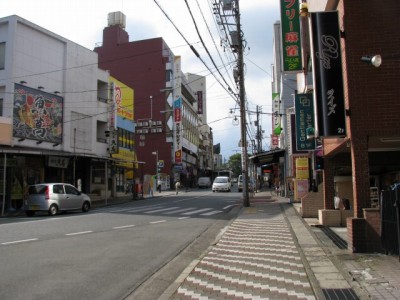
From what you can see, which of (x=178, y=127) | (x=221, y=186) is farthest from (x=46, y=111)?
(x=178, y=127)

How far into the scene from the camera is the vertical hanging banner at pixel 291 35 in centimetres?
1956

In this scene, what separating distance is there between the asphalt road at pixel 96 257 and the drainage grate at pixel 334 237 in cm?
334

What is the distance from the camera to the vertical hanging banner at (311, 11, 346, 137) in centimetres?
988

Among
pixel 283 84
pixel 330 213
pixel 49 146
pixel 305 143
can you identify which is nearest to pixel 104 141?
pixel 49 146

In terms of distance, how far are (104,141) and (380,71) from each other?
2934 centimetres

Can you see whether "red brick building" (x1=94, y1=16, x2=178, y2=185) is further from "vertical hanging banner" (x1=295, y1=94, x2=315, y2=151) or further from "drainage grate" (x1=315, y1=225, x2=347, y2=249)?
"drainage grate" (x1=315, y1=225, x2=347, y2=249)

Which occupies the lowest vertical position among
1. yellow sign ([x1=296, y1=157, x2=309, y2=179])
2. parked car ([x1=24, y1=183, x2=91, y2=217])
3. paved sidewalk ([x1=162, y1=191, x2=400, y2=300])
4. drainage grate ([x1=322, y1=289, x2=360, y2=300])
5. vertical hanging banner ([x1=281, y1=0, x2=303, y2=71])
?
drainage grate ([x1=322, y1=289, x2=360, y2=300])

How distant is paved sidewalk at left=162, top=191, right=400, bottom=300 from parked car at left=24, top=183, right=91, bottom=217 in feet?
40.1

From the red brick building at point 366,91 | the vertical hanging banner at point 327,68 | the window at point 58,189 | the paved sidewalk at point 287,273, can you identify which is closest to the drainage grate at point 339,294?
the paved sidewalk at point 287,273

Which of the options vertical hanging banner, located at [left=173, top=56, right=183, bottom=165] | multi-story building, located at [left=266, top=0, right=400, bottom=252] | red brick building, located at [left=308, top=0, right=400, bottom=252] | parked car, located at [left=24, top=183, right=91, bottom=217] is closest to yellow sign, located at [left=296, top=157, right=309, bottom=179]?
parked car, located at [left=24, top=183, right=91, bottom=217]

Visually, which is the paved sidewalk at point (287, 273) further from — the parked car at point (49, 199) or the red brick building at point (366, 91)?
the parked car at point (49, 199)

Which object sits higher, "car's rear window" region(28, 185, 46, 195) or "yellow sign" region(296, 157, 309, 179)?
"yellow sign" region(296, 157, 309, 179)

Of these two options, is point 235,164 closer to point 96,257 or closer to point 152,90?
point 152,90

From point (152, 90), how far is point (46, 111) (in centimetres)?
3848
